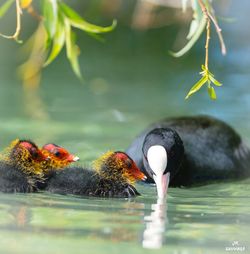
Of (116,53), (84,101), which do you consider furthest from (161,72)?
(84,101)

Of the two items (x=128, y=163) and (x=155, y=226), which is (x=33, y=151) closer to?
(x=128, y=163)

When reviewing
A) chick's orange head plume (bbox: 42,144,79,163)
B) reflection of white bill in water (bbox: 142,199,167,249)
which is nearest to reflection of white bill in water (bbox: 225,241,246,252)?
reflection of white bill in water (bbox: 142,199,167,249)

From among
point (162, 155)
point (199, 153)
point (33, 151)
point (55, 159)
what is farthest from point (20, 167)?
point (199, 153)

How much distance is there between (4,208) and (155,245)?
105 cm

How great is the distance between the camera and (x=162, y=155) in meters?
5.84

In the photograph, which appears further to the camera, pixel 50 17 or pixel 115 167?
pixel 50 17

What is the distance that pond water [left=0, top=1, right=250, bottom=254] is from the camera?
177 inches

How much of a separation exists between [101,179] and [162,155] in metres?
0.46

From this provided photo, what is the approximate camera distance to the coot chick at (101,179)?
5531 mm

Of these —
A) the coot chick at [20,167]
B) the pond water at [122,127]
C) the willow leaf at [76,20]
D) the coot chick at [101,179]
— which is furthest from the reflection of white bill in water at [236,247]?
the willow leaf at [76,20]

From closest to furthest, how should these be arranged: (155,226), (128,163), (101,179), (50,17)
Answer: (155,226), (101,179), (128,163), (50,17)

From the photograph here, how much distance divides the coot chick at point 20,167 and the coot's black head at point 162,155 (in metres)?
0.63

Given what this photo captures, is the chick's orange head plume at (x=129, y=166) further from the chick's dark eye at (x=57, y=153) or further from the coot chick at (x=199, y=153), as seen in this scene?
the chick's dark eye at (x=57, y=153)

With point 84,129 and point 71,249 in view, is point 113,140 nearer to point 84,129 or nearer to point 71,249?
point 84,129
